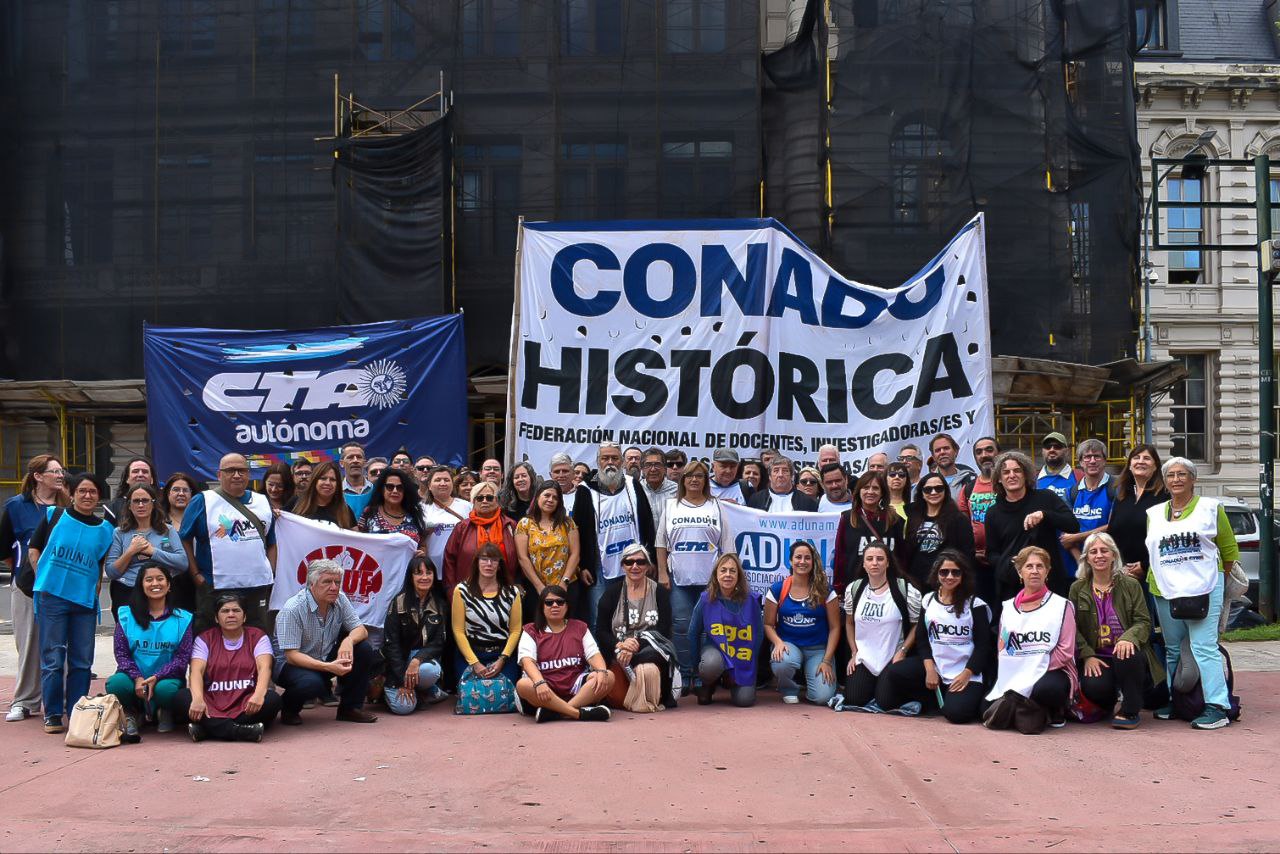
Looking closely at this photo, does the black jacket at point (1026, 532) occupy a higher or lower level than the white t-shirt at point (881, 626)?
higher

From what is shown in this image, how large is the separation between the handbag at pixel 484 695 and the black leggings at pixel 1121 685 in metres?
3.73

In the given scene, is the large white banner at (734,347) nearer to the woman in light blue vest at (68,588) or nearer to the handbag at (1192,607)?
the handbag at (1192,607)

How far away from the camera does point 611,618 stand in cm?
832

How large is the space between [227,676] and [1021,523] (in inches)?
204

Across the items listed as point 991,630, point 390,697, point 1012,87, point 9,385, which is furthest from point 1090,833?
point 9,385

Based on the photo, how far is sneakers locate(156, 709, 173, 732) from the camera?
24.1 feet

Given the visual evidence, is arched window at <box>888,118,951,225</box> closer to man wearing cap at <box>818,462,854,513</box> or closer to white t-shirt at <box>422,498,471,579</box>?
man wearing cap at <box>818,462,854,513</box>

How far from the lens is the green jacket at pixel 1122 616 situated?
24.9 feet

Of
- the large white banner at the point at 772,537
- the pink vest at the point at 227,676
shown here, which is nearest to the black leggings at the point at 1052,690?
the large white banner at the point at 772,537

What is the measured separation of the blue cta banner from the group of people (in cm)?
495

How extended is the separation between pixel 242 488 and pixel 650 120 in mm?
10978

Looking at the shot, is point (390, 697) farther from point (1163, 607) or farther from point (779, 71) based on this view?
point (779, 71)

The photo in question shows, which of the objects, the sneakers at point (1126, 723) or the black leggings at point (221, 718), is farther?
the sneakers at point (1126, 723)

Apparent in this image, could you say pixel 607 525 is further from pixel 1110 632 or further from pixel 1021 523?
pixel 1110 632
